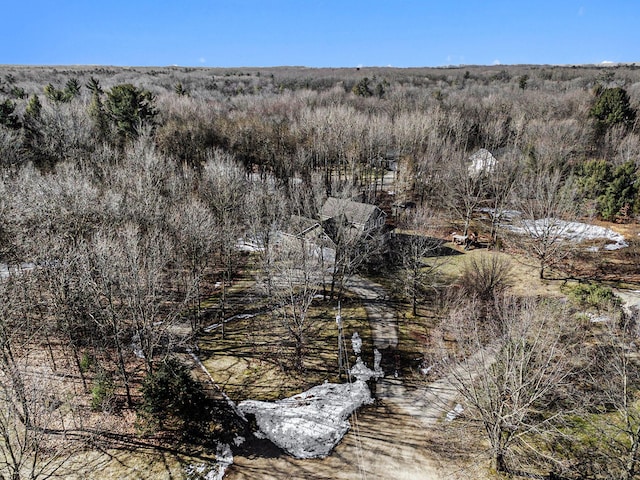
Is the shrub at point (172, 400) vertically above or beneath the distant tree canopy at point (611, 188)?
beneath

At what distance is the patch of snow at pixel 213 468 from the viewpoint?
16.9m

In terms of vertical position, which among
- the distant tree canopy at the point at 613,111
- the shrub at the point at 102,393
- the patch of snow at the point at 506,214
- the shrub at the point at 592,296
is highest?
the distant tree canopy at the point at 613,111

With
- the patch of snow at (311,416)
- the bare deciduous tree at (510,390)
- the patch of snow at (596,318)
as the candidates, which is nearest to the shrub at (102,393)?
the patch of snow at (311,416)

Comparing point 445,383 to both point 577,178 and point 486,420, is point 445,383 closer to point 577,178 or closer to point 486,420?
point 486,420

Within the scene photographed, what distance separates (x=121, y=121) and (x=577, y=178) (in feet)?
193

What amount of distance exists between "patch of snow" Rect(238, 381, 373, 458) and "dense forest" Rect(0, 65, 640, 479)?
4.99ft

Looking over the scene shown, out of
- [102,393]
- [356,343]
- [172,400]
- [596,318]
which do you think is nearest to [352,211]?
[356,343]

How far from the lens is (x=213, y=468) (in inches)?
682

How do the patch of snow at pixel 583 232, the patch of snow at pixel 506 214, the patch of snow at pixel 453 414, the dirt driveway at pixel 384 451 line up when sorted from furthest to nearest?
the patch of snow at pixel 506 214 → the patch of snow at pixel 583 232 → the patch of snow at pixel 453 414 → the dirt driveway at pixel 384 451

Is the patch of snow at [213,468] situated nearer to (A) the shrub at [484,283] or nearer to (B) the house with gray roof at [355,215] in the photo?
(A) the shrub at [484,283]

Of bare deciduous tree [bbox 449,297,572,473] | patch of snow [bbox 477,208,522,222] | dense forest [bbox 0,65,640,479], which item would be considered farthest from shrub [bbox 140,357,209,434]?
patch of snow [bbox 477,208,522,222]

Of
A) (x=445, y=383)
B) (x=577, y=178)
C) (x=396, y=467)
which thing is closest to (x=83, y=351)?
(x=396, y=467)

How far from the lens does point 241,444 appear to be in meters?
18.8

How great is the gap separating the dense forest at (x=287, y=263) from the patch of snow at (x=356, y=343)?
10.2 ft
